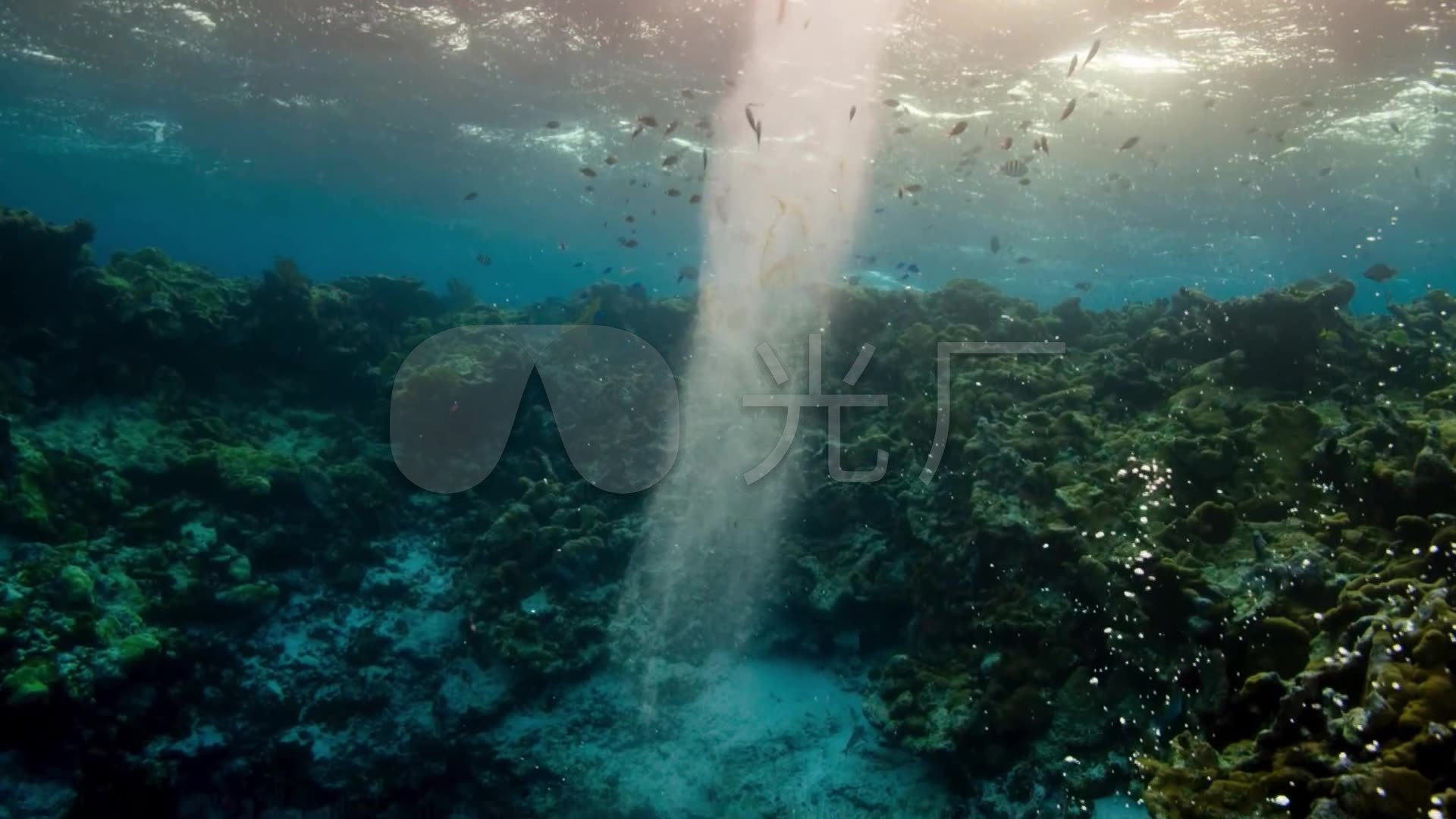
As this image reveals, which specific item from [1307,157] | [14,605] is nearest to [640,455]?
[14,605]

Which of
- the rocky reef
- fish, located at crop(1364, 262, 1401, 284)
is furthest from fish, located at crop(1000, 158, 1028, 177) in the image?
fish, located at crop(1364, 262, 1401, 284)

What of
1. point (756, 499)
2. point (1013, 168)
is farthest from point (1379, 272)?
point (756, 499)

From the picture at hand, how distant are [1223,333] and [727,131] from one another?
18108mm

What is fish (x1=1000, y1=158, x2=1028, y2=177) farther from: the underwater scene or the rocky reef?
the rocky reef

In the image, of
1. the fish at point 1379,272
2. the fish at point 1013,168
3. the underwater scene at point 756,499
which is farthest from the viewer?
the fish at point 1379,272

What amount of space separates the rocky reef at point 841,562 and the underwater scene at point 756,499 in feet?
0.15

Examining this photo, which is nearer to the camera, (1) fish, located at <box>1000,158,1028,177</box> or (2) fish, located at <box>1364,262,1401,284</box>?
(1) fish, located at <box>1000,158,1028,177</box>

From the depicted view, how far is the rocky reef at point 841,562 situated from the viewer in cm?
504

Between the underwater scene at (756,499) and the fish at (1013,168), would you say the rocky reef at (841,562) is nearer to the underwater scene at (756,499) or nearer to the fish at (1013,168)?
the underwater scene at (756,499)

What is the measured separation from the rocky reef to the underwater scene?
47 millimetres

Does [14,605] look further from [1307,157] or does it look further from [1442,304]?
[1307,157]

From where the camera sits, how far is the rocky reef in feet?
16.5

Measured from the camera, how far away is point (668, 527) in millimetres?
10492

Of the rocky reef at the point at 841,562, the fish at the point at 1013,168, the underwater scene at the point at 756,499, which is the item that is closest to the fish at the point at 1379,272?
the rocky reef at the point at 841,562
